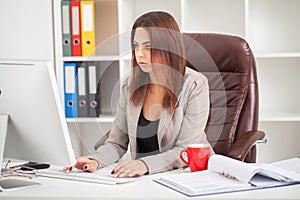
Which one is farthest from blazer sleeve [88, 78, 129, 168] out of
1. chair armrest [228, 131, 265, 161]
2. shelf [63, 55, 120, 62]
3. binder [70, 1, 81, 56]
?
binder [70, 1, 81, 56]

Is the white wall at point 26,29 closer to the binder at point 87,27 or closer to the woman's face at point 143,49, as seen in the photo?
the binder at point 87,27

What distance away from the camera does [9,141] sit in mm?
1706

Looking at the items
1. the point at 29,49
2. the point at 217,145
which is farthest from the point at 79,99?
the point at 217,145

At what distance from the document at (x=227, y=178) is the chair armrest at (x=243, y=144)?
0.48 metres

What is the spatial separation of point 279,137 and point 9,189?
2335mm

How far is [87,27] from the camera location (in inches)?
133

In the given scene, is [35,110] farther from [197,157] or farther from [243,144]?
[243,144]

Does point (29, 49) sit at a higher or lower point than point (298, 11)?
lower

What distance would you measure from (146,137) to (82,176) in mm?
463

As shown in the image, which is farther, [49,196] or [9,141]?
[9,141]

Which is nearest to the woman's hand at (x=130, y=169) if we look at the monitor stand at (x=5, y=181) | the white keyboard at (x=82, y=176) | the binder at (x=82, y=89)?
the white keyboard at (x=82, y=176)

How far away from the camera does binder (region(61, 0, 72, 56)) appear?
11.1 feet

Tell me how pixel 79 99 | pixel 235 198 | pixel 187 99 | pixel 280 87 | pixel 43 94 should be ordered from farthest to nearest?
pixel 280 87 → pixel 79 99 → pixel 187 99 → pixel 43 94 → pixel 235 198

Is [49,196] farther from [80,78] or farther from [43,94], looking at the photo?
[80,78]
